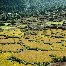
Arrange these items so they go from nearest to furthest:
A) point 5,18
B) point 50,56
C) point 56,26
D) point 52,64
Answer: point 52,64, point 50,56, point 56,26, point 5,18

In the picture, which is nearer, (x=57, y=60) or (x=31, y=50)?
(x=57, y=60)

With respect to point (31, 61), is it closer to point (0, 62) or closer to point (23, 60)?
point (23, 60)

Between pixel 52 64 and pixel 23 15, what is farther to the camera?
pixel 23 15

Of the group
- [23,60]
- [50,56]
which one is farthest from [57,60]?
[23,60]

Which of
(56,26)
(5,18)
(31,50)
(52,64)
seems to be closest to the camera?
(52,64)

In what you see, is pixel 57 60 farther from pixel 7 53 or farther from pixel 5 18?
pixel 5 18

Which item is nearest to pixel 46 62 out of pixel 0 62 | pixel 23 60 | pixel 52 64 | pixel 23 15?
pixel 52 64

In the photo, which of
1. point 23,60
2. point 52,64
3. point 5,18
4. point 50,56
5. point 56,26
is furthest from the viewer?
point 5,18

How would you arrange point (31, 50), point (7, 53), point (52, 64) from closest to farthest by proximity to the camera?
point (52, 64) < point (7, 53) < point (31, 50)
